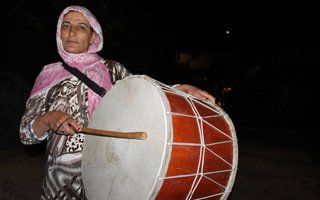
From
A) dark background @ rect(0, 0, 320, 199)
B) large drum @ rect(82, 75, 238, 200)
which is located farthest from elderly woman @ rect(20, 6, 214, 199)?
dark background @ rect(0, 0, 320, 199)

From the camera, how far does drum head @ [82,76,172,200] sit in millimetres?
1314

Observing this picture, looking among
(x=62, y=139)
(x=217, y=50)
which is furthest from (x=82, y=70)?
(x=217, y=50)

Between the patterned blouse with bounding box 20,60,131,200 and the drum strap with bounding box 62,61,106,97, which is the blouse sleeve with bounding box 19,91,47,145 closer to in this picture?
the patterned blouse with bounding box 20,60,131,200

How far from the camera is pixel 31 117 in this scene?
1.70 meters

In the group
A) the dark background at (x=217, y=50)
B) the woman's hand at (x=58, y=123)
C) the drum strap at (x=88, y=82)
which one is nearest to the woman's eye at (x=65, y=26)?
the drum strap at (x=88, y=82)

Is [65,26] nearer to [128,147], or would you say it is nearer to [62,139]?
[62,139]

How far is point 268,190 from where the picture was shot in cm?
454

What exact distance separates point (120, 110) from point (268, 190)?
11.6ft

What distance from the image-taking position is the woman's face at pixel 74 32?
1.76 meters

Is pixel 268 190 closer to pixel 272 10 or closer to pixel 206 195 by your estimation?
pixel 206 195

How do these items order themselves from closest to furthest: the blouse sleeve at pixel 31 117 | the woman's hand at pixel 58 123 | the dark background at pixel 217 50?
the woman's hand at pixel 58 123
the blouse sleeve at pixel 31 117
the dark background at pixel 217 50

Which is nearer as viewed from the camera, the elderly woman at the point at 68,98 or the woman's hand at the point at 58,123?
the woman's hand at the point at 58,123

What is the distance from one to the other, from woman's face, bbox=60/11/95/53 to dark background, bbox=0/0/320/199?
18.7 ft

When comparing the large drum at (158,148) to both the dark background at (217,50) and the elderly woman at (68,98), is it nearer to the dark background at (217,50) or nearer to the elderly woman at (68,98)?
the elderly woman at (68,98)
